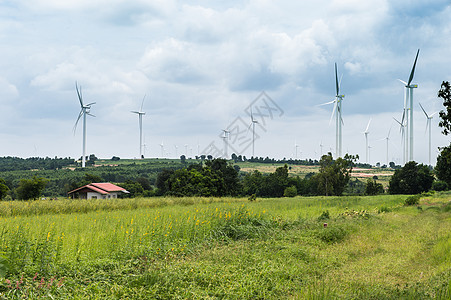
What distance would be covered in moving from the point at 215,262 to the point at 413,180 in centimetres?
7675

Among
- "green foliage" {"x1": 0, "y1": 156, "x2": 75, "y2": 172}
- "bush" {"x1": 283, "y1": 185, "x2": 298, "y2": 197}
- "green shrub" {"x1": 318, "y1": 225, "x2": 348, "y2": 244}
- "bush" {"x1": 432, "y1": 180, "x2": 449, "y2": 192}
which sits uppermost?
"green foliage" {"x1": 0, "y1": 156, "x2": 75, "y2": 172}

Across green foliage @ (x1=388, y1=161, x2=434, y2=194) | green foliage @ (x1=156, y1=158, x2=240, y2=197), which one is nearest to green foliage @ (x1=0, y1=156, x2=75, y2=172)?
green foliage @ (x1=156, y1=158, x2=240, y2=197)

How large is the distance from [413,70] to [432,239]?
43.9m

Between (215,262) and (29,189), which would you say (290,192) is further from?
(215,262)

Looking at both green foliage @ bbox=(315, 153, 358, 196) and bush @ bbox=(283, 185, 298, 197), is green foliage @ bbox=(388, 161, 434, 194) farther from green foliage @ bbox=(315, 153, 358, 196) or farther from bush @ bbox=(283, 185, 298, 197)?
bush @ bbox=(283, 185, 298, 197)

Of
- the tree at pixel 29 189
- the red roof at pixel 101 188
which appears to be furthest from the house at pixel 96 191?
the tree at pixel 29 189

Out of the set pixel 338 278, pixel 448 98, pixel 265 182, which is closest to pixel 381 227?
pixel 338 278

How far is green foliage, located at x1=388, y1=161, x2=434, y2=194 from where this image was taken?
7619cm

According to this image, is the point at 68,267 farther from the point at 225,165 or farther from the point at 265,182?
the point at 265,182

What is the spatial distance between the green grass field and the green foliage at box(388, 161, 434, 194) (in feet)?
225

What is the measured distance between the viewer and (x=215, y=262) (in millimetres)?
8859

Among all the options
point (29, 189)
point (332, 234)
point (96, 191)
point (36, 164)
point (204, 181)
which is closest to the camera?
point (332, 234)

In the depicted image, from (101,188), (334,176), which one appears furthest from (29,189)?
(334,176)

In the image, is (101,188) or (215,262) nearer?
(215,262)
